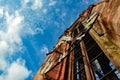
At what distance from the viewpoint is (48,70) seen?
36.0 ft

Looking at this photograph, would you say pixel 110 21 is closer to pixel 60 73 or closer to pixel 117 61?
pixel 117 61

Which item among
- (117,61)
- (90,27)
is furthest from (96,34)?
(117,61)

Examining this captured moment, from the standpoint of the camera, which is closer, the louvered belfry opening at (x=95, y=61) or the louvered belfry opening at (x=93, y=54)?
the louvered belfry opening at (x=93, y=54)

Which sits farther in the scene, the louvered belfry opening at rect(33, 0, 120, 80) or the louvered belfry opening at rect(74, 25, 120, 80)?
the louvered belfry opening at rect(74, 25, 120, 80)

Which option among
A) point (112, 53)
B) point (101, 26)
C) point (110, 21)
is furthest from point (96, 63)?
point (112, 53)

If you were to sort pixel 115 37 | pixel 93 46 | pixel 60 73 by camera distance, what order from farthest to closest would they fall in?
pixel 93 46 → pixel 60 73 → pixel 115 37

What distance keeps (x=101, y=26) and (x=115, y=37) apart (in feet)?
5.74

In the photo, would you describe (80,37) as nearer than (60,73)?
No

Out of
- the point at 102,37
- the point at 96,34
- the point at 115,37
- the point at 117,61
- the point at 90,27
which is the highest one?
the point at 90,27

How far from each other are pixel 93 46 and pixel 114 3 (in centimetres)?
317

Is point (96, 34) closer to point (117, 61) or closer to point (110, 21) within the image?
point (110, 21)

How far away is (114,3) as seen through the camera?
8383 millimetres

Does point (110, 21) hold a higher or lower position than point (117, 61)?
higher

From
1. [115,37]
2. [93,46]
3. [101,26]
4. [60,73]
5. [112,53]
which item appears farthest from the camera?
[93,46]
